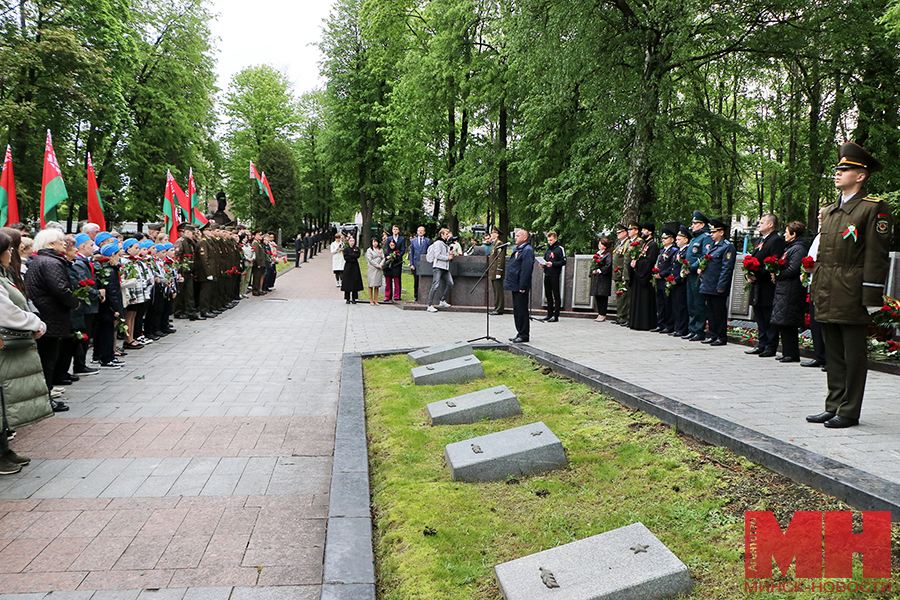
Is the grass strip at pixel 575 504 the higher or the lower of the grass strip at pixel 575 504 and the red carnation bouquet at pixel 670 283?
the lower

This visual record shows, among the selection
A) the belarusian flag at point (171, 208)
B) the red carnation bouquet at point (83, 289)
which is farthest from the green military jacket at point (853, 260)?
the belarusian flag at point (171, 208)

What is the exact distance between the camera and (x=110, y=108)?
28.6 meters

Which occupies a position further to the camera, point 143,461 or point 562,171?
point 562,171

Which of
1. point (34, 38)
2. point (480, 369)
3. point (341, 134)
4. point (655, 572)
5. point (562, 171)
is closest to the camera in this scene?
point (655, 572)

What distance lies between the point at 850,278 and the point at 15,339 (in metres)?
6.65

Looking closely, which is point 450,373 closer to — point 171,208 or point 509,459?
point 509,459

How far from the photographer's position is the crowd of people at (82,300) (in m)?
5.27

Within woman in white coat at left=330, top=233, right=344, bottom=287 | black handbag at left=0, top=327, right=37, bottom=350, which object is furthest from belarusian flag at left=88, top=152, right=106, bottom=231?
woman in white coat at left=330, top=233, right=344, bottom=287

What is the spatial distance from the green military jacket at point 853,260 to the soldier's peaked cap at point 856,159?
248mm

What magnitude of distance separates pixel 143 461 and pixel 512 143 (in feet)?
79.1

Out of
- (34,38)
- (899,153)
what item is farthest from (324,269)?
(899,153)

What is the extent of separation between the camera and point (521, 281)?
11.3m

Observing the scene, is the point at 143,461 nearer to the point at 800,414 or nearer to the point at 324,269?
the point at 800,414

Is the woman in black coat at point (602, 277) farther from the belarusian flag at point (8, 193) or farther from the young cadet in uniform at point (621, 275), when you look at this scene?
the belarusian flag at point (8, 193)
